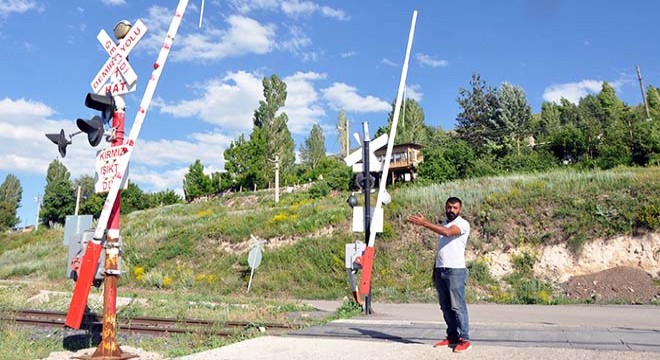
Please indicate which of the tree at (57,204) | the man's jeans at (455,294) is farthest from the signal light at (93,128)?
the tree at (57,204)

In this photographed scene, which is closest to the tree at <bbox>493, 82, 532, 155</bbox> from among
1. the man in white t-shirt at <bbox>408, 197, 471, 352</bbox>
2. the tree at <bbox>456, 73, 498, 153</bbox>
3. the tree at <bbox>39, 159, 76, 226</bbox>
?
the tree at <bbox>456, 73, 498, 153</bbox>

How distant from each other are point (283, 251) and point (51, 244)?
2895 centimetres

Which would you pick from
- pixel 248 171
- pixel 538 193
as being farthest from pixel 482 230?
pixel 248 171

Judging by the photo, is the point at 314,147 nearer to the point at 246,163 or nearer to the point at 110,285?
the point at 246,163

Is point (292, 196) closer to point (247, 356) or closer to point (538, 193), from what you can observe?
point (538, 193)

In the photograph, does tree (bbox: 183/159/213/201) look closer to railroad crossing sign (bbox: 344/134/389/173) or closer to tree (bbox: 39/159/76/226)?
tree (bbox: 39/159/76/226)

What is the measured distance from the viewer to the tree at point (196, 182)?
69.5m

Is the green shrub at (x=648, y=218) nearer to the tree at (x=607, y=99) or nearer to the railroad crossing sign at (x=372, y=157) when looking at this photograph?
the railroad crossing sign at (x=372, y=157)

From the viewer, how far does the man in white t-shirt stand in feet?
20.1

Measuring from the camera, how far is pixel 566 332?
316 inches

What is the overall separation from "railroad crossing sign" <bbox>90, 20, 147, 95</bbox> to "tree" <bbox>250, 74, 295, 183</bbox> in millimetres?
58190

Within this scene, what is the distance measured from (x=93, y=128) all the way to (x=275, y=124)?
63258 mm

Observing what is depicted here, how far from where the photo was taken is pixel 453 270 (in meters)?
6.17

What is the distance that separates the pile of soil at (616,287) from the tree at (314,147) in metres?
77.8
